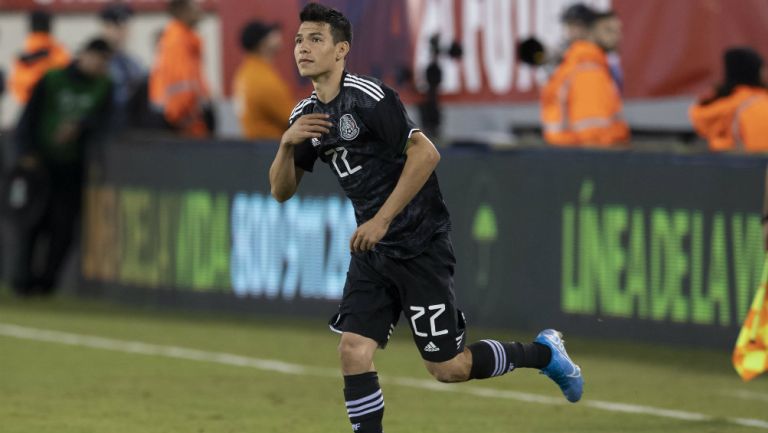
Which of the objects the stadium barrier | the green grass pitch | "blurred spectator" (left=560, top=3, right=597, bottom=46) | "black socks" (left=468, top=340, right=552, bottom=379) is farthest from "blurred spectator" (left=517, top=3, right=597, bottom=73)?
"black socks" (left=468, top=340, right=552, bottom=379)

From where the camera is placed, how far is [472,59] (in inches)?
613

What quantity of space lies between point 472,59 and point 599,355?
392cm

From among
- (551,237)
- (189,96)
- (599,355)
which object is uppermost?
(189,96)

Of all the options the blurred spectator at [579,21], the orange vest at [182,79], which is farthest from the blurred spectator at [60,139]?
the blurred spectator at [579,21]

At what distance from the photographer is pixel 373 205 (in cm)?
759

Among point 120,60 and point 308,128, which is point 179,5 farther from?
point 308,128

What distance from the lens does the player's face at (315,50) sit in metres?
7.39

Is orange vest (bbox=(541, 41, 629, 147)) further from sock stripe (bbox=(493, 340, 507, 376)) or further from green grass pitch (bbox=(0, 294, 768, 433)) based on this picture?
sock stripe (bbox=(493, 340, 507, 376))

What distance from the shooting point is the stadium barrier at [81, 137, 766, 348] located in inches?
475

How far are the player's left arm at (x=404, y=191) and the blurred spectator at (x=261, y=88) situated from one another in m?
7.44

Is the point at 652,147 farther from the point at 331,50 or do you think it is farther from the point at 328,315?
the point at 331,50

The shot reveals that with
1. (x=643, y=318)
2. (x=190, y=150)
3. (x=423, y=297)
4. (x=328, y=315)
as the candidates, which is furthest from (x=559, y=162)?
(x=423, y=297)

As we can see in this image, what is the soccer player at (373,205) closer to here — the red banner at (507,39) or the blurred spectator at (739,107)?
the blurred spectator at (739,107)

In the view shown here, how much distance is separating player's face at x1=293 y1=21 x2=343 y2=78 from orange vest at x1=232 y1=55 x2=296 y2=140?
7413mm
